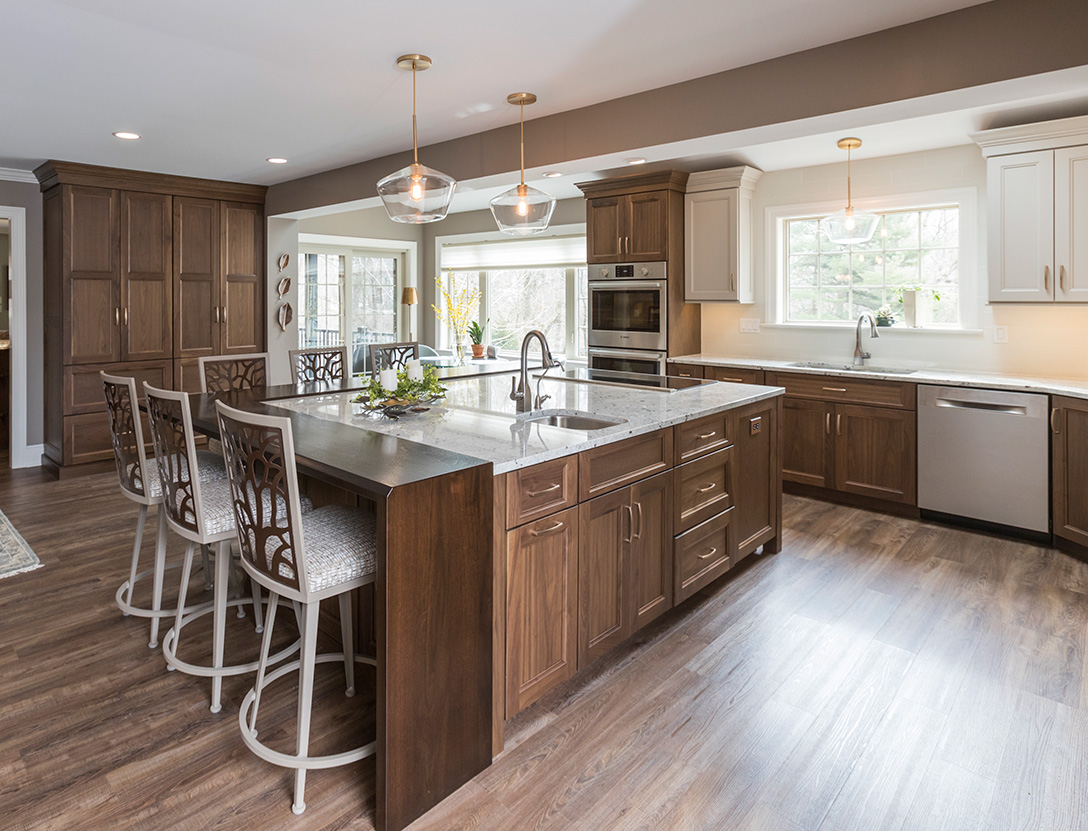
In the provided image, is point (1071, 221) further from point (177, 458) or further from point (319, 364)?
point (177, 458)

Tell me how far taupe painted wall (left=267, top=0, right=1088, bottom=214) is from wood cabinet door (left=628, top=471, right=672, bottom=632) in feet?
5.56

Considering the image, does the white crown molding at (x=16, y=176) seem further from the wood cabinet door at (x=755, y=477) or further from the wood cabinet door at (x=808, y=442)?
the wood cabinet door at (x=808, y=442)

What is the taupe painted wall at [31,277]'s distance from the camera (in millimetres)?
5320

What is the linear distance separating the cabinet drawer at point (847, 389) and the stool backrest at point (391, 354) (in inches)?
97.7

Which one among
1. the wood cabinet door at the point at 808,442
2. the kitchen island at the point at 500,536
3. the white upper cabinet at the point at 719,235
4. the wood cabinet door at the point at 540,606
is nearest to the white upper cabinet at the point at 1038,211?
the wood cabinet door at the point at 808,442

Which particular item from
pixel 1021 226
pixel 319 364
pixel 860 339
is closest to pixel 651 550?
pixel 319 364

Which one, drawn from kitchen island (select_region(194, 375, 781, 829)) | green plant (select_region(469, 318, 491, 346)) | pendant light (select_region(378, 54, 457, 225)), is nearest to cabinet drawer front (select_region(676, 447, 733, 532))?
kitchen island (select_region(194, 375, 781, 829))

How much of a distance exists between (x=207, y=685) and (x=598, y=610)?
1391mm

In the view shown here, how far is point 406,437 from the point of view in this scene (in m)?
2.30

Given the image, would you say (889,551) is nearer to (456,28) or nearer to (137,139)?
(456,28)

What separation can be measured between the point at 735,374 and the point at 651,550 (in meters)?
2.70

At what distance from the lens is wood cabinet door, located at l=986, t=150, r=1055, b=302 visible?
3736 mm

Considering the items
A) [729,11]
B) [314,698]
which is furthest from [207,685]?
[729,11]

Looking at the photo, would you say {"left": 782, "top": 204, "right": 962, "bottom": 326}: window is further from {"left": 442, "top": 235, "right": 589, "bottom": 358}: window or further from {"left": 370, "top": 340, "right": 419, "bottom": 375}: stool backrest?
{"left": 370, "top": 340, "right": 419, "bottom": 375}: stool backrest
